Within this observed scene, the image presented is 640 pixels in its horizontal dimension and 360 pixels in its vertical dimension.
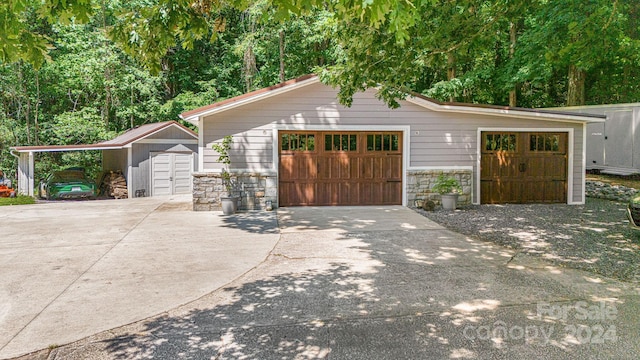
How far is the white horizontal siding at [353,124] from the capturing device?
35.3 feet

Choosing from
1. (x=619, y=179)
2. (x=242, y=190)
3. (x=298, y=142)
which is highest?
(x=298, y=142)

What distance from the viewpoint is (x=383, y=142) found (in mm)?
11422

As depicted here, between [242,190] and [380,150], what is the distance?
3749mm

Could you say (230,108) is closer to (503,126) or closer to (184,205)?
(184,205)

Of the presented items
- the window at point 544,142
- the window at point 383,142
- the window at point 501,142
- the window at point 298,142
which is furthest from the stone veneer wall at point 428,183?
the window at point 298,142

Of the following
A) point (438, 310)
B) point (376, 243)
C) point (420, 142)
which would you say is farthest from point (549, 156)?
point (438, 310)

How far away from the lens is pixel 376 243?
716 centimetres

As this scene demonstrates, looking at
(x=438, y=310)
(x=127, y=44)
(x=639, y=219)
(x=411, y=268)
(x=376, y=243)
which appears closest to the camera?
(x=438, y=310)

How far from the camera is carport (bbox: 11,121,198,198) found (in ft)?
50.9

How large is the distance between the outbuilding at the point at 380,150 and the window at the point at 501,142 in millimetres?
27

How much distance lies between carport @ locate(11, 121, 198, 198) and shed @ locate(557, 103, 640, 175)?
46.1 ft

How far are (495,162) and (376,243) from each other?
607 centimetres

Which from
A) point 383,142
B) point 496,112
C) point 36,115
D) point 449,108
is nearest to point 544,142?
point 496,112

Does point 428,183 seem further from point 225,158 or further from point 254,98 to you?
point 225,158
